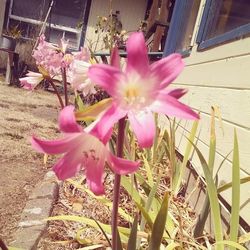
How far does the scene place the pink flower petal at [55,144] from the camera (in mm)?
716

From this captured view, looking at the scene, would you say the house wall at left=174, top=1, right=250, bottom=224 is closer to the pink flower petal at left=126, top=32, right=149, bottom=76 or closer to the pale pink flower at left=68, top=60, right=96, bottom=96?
the pale pink flower at left=68, top=60, right=96, bottom=96

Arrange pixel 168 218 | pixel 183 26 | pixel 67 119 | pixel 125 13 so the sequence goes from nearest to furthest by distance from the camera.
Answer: pixel 67 119
pixel 168 218
pixel 183 26
pixel 125 13

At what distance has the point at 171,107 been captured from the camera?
28.2 inches

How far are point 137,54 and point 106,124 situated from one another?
13cm

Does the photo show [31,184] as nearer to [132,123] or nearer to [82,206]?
[82,206]

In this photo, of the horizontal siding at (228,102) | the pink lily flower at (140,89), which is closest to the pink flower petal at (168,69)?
the pink lily flower at (140,89)

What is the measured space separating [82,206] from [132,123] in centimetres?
202

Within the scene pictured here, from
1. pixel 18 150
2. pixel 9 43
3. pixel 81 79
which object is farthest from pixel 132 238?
pixel 9 43

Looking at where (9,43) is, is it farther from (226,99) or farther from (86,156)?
(86,156)

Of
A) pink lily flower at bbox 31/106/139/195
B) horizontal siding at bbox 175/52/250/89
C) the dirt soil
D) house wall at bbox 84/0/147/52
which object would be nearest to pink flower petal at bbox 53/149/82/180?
pink lily flower at bbox 31/106/139/195

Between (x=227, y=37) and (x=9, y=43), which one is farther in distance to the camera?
(x=9, y=43)

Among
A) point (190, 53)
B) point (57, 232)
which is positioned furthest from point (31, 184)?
point (190, 53)

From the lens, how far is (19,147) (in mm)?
4156

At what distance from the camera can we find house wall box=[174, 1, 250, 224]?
2256 millimetres
